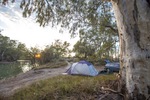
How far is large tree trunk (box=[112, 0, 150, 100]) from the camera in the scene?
381 centimetres

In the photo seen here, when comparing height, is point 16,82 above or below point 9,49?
below

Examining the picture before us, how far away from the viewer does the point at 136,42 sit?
12.7ft

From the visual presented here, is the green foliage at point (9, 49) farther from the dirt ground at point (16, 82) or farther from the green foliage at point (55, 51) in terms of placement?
the dirt ground at point (16, 82)

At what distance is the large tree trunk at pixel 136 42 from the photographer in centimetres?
381

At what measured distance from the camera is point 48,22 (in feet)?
29.1

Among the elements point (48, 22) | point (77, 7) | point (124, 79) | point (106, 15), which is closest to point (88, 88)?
point (124, 79)

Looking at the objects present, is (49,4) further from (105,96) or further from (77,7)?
(105,96)

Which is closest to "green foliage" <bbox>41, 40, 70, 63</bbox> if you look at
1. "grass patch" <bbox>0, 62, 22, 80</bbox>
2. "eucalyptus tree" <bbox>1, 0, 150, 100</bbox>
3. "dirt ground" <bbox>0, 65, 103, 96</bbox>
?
"grass patch" <bbox>0, 62, 22, 80</bbox>

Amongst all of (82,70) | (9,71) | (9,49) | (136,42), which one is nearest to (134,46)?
(136,42)

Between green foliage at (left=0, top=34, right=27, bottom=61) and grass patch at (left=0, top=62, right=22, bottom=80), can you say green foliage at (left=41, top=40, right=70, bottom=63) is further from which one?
green foliage at (left=0, top=34, right=27, bottom=61)

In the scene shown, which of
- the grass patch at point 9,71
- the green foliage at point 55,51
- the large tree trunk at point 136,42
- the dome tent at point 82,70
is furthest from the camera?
the green foliage at point 55,51

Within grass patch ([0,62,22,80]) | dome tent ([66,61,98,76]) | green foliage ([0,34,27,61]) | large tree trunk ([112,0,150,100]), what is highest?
green foliage ([0,34,27,61])

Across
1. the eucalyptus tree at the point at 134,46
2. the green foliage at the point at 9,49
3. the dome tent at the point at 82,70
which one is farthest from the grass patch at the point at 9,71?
the green foliage at the point at 9,49

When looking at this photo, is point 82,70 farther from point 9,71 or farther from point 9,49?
point 9,49
